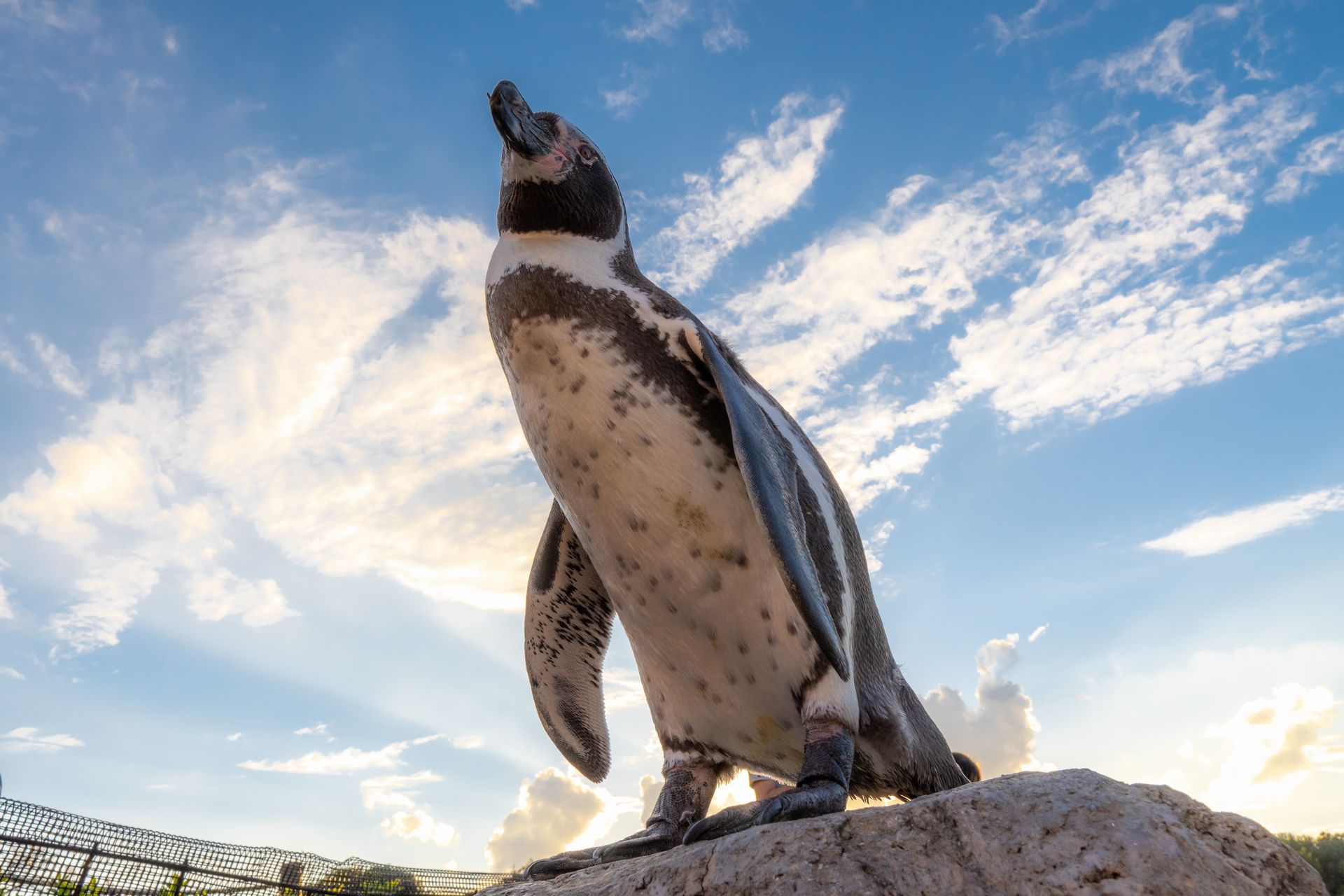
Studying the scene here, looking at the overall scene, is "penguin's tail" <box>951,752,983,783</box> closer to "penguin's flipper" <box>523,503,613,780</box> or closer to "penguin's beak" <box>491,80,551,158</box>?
"penguin's flipper" <box>523,503,613,780</box>

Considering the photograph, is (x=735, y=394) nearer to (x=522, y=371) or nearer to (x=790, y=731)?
(x=522, y=371)

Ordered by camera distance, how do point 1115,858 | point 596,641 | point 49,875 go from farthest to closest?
point 49,875, point 596,641, point 1115,858

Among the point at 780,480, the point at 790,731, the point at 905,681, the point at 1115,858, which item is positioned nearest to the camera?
the point at 1115,858

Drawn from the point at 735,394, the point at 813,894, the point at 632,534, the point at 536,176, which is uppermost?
the point at 536,176

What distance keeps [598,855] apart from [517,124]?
2926 millimetres

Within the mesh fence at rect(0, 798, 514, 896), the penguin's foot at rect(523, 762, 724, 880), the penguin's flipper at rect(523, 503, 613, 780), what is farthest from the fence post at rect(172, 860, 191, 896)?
the penguin's foot at rect(523, 762, 724, 880)

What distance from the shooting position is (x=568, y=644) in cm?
448

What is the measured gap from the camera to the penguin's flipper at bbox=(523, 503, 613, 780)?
14.3 ft

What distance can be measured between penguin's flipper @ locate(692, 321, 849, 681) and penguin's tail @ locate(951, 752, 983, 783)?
149cm

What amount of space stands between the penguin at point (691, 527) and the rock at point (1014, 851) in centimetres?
41

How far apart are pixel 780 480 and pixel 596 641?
1815 mm

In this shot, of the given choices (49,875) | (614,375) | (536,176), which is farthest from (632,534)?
(49,875)

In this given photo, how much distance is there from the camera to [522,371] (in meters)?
3.46

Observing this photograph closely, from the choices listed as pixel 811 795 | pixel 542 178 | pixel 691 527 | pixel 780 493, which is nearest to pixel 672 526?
pixel 691 527
